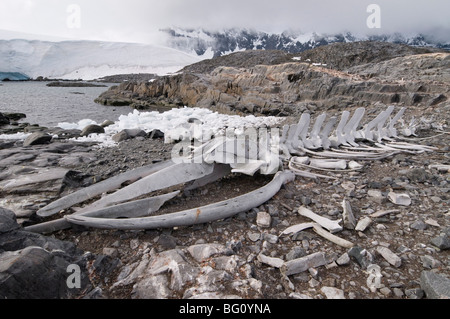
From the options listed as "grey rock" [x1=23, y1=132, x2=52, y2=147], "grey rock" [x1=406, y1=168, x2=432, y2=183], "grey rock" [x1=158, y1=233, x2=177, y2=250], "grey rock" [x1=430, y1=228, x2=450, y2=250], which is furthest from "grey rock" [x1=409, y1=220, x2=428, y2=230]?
"grey rock" [x1=23, y1=132, x2=52, y2=147]

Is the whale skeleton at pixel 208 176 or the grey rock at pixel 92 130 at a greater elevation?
the grey rock at pixel 92 130

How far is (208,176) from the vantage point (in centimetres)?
296

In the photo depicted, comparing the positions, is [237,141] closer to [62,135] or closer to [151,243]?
[151,243]

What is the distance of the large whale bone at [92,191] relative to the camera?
203 centimetres

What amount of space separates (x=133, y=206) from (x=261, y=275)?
1.20 metres

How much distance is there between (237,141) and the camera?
2.81 m

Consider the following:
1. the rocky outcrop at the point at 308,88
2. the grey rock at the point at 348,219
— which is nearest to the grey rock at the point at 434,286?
the grey rock at the point at 348,219

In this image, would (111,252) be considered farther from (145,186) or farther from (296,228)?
(296,228)

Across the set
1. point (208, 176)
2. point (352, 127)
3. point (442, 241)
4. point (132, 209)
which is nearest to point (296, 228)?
point (442, 241)

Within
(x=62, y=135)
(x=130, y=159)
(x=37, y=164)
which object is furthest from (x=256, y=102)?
(x=37, y=164)

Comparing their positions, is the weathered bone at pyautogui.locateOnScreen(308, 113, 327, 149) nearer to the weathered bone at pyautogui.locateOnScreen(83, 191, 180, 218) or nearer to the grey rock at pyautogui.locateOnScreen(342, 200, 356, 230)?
the grey rock at pyautogui.locateOnScreen(342, 200, 356, 230)

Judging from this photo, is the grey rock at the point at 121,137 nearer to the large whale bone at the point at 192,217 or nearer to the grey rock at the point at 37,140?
the grey rock at the point at 37,140

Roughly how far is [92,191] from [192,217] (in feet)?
3.18
